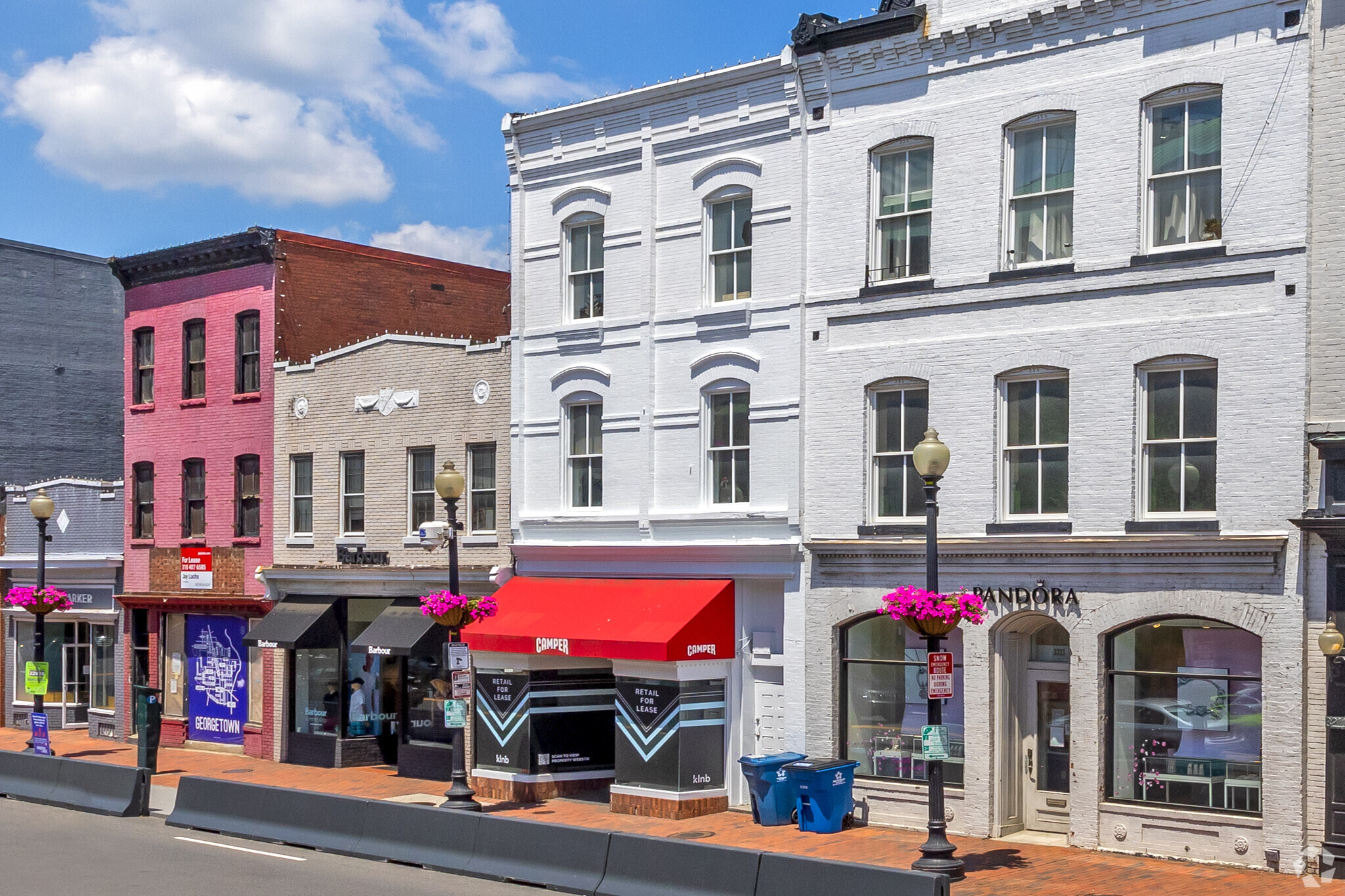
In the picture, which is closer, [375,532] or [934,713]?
[934,713]

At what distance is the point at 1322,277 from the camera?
18172 mm

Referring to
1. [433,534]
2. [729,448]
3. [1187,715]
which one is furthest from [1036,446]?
[433,534]

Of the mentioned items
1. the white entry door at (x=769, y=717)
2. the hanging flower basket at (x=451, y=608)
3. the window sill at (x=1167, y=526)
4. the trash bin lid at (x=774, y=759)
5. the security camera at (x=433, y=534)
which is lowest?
the trash bin lid at (x=774, y=759)

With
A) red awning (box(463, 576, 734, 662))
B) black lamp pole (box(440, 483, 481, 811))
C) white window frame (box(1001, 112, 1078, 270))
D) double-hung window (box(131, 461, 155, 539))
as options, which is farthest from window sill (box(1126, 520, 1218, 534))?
double-hung window (box(131, 461, 155, 539))

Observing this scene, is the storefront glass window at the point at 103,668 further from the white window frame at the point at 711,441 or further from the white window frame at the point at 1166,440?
the white window frame at the point at 1166,440

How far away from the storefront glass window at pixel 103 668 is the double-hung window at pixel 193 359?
5985 millimetres

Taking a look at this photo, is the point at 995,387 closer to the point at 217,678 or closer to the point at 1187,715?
the point at 1187,715

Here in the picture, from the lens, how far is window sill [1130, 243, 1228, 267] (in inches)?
742

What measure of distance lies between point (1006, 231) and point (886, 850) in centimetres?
837

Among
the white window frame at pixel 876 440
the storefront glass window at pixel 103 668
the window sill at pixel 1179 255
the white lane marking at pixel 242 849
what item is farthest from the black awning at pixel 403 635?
the window sill at pixel 1179 255

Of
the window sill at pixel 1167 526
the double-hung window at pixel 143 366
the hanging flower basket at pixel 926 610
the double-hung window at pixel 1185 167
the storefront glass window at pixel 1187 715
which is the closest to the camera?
the hanging flower basket at pixel 926 610

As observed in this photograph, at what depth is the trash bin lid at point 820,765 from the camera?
69.1 ft

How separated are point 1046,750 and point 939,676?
163 inches

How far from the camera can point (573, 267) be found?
2620 cm
